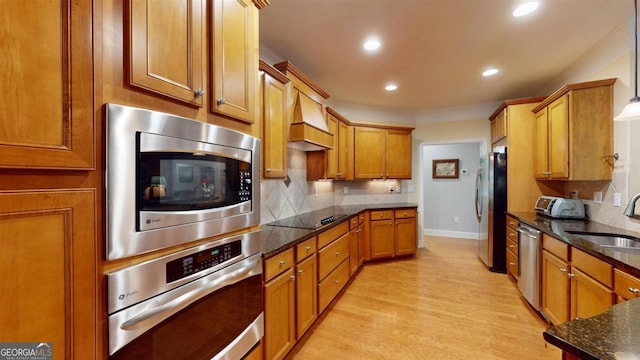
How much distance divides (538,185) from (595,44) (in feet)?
5.41

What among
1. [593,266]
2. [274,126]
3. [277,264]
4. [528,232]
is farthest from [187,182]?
[528,232]

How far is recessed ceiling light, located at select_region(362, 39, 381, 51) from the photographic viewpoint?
2531 millimetres

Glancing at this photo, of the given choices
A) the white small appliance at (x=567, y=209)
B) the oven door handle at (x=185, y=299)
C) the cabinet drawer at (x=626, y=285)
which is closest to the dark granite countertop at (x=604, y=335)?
the cabinet drawer at (x=626, y=285)

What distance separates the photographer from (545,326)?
2.40 m

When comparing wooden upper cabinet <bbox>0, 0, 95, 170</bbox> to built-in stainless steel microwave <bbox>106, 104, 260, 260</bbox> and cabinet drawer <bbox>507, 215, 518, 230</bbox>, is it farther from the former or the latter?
cabinet drawer <bbox>507, 215, 518, 230</bbox>

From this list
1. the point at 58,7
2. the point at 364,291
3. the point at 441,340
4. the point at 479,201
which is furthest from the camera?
the point at 479,201

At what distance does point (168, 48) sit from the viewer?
3.19ft

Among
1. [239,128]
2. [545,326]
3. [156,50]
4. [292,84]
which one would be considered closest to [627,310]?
[239,128]

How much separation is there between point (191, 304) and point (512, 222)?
3708 millimetres

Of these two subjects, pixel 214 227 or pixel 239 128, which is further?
pixel 239 128

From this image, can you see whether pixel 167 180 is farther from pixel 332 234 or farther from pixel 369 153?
pixel 369 153

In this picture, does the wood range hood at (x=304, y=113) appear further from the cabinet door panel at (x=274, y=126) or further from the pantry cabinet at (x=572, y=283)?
the pantry cabinet at (x=572, y=283)

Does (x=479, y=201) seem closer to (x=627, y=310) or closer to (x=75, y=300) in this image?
(x=627, y=310)

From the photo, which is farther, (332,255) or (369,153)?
(369,153)
